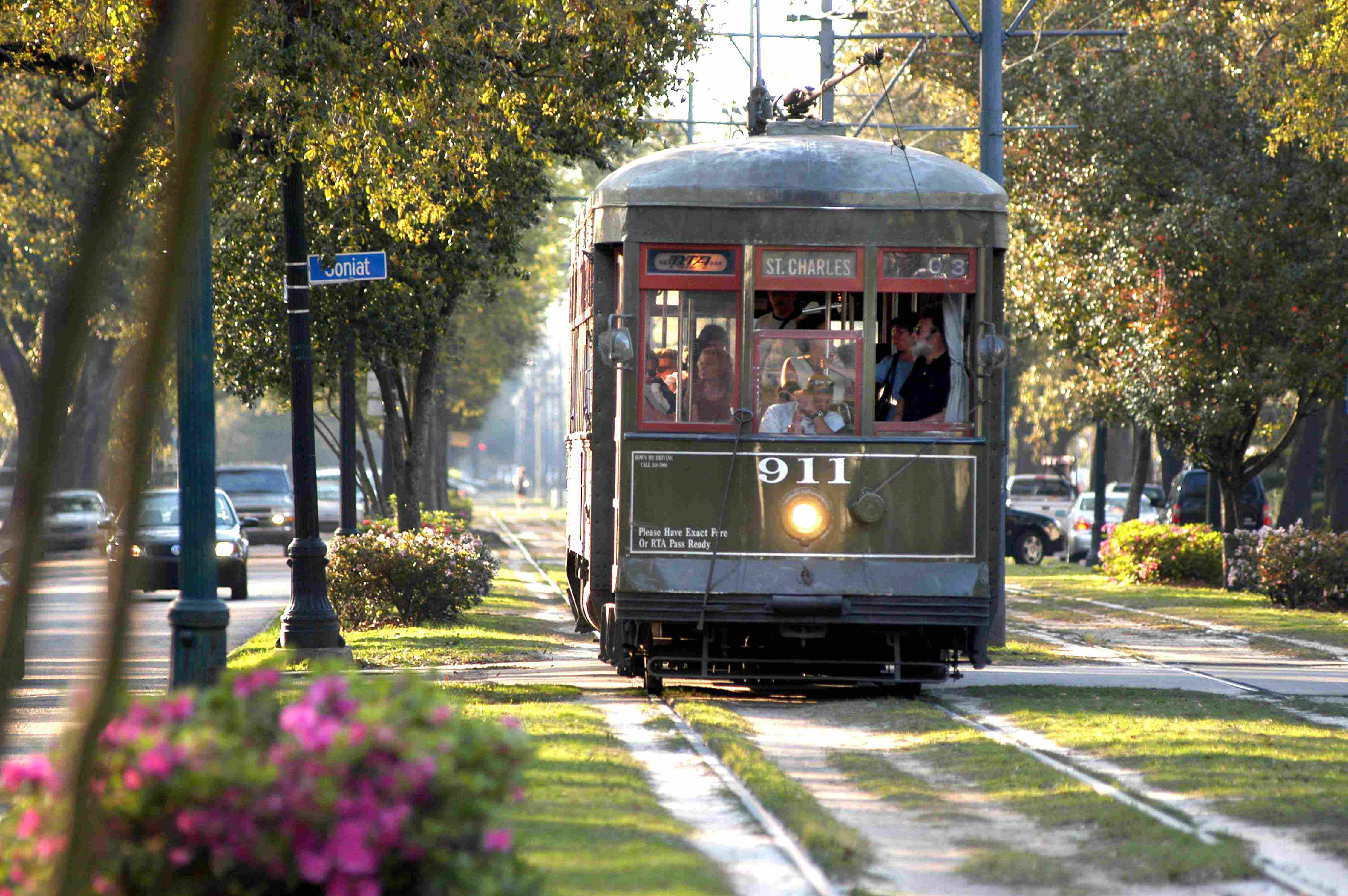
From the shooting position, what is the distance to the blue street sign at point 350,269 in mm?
16297

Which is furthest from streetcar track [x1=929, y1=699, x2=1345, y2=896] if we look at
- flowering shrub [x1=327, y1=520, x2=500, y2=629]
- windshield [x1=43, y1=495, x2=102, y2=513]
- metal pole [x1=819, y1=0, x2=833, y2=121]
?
windshield [x1=43, y1=495, x2=102, y2=513]

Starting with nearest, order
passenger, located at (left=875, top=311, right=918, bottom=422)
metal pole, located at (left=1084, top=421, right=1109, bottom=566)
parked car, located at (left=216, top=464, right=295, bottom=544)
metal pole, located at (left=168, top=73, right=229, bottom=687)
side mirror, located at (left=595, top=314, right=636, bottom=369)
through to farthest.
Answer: metal pole, located at (left=168, top=73, right=229, bottom=687), side mirror, located at (left=595, top=314, right=636, bottom=369), passenger, located at (left=875, top=311, right=918, bottom=422), metal pole, located at (left=1084, top=421, right=1109, bottom=566), parked car, located at (left=216, top=464, right=295, bottom=544)

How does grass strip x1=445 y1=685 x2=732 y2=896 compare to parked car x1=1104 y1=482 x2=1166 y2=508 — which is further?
parked car x1=1104 y1=482 x2=1166 y2=508

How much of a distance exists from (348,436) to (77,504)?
2177cm

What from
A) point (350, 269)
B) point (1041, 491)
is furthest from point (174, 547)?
point (1041, 491)

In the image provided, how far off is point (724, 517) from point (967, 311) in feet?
7.13

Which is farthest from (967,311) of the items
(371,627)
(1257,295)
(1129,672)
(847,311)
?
(1257,295)

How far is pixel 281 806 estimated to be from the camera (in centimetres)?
455

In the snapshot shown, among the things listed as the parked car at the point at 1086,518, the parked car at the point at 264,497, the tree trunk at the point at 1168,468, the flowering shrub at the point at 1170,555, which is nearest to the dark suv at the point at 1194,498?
the parked car at the point at 1086,518

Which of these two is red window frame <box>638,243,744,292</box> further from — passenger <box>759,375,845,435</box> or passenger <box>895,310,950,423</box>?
passenger <box>895,310,950,423</box>

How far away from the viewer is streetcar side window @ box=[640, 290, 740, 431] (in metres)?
12.5

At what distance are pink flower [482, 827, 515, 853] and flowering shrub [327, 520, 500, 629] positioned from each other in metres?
15.0

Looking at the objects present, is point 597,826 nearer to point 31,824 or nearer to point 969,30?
point 31,824

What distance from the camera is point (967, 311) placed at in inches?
498
